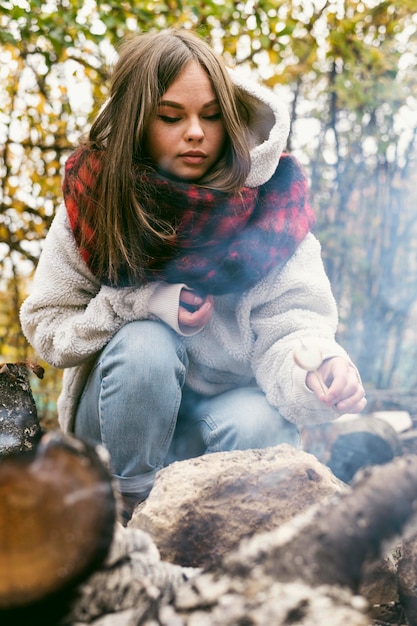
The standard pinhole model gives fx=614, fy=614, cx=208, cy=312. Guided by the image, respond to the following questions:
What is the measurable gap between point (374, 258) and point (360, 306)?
303 mm

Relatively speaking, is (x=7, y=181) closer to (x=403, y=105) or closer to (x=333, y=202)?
(x=333, y=202)

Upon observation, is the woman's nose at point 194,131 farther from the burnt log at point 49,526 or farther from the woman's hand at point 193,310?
the burnt log at point 49,526

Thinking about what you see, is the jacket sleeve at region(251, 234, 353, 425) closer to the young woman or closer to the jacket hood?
the young woman

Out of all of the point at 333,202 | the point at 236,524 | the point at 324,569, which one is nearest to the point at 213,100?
the point at 236,524

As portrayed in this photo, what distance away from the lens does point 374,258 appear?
372cm

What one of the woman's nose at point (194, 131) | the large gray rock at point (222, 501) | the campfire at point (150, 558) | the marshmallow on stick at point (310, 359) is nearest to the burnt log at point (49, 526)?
the campfire at point (150, 558)

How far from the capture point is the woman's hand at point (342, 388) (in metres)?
1.38

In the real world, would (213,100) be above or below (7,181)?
above

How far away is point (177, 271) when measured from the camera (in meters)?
1.66

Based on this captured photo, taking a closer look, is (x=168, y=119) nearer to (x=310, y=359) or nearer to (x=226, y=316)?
(x=226, y=316)

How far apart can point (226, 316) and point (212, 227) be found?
0.31 metres

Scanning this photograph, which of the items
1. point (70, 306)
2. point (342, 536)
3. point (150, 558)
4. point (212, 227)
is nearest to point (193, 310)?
point (212, 227)

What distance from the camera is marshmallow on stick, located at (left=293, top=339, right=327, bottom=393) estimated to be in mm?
1410

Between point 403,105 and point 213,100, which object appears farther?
point 403,105
